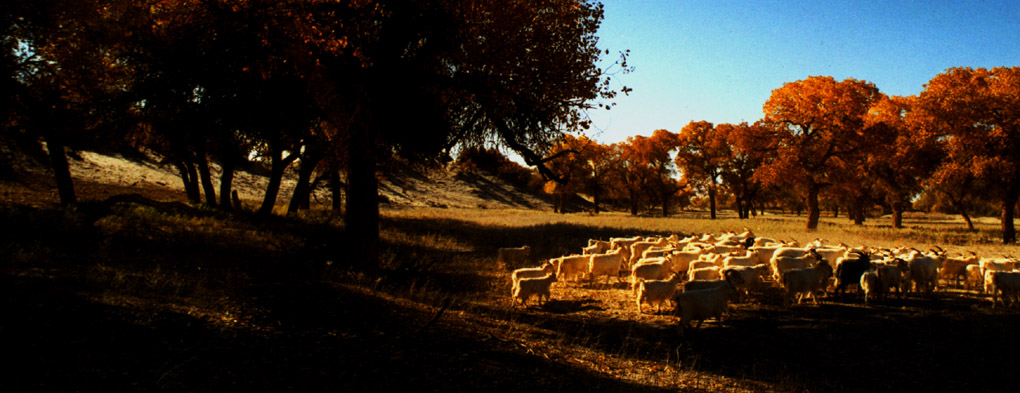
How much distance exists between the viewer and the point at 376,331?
648 centimetres

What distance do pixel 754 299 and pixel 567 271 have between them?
471 cm

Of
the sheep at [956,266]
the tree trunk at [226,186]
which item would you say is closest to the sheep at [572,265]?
the sheep at [956,266]

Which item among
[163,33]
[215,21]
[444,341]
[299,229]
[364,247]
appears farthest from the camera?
[299,229]

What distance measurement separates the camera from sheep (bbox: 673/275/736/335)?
8.83 m

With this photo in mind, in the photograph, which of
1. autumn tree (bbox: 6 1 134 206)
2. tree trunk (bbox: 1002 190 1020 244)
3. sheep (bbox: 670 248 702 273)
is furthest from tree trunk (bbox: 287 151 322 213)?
tree trunk (bbox: 1002 190 1020 244)

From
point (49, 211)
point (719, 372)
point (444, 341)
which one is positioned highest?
point (49, 211)

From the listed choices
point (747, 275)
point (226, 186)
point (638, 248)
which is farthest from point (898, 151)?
point (226, 186)

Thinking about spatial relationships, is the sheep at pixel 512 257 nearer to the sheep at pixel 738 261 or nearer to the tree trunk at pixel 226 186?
the sheep at pixel 738 261

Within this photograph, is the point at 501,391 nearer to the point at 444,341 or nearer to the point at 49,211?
the point at 444,341

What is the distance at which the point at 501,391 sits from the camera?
518cm

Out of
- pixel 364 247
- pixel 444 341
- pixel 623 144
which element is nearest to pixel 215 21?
pixel 364 247

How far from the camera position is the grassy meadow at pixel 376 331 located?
16.5 ft

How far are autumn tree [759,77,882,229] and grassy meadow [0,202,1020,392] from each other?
2124 centimetres

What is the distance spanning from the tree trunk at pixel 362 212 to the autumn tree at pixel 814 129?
28273mm
